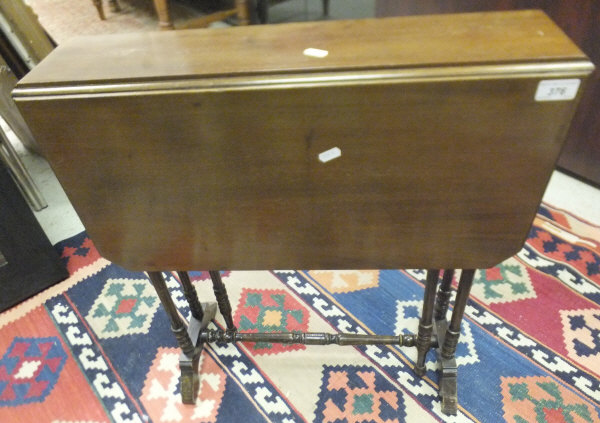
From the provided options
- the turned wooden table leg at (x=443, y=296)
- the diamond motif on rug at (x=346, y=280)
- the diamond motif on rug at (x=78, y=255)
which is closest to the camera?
the turned wooden table leg at (x=443, y=296)

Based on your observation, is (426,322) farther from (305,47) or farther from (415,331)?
(305,47)

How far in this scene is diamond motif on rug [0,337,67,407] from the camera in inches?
55.6

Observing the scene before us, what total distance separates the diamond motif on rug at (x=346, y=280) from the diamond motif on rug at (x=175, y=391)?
501 millimetres

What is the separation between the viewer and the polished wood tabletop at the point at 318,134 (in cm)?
72

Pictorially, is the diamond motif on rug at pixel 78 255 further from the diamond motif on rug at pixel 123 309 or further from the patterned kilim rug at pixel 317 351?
the diamond motif on rug at pixel 123 309

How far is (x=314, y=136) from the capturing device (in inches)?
30.1

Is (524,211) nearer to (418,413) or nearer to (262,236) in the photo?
(262,236)

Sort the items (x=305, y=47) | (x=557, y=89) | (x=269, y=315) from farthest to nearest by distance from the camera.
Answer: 1. (x=269, y=315)
2. (x=305, y=47)
3. (x=557, y=89)

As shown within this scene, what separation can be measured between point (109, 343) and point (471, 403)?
47.9 inches

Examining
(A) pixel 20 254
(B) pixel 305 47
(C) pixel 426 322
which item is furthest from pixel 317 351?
(A) pixel 20 254

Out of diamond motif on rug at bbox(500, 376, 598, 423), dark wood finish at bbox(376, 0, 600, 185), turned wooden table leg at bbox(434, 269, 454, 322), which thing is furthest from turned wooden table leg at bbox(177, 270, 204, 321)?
dark wood finish at bbox(376, 0, 600, 185)

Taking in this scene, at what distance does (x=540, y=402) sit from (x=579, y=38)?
54.7 inches

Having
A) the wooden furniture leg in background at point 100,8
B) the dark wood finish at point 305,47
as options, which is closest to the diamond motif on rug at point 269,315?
the dark wood finish at point 305,47

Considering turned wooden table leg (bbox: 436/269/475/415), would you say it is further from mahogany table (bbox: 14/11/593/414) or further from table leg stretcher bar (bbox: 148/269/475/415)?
mahogany table (bbox: 14/11/593/414)
